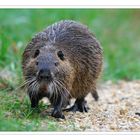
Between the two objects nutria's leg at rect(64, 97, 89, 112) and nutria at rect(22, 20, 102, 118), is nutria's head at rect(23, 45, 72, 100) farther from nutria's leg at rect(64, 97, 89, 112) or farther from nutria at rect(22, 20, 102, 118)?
nutria's leg at rect(64, 97, 89, 112)

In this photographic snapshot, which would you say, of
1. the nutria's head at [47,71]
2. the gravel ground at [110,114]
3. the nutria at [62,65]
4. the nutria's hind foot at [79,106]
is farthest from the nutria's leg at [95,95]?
the nutria's head at [47,71]

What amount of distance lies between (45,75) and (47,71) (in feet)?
0.24

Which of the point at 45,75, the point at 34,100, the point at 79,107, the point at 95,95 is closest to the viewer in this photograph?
the point at 45,75

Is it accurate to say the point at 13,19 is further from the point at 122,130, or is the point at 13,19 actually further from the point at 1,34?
the point at 122,130

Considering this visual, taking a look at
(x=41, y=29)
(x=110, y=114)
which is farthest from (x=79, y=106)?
(x=41, y=29)

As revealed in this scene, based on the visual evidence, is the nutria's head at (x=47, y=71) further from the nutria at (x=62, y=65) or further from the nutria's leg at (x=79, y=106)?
the nutria's leg at (x=79, y=106)

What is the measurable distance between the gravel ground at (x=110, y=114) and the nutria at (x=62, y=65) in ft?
0.93

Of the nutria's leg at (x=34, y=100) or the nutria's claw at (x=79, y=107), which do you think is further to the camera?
the nutria's claw at (x=79, y=107)

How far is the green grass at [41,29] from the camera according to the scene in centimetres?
979

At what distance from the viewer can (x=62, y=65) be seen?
9914 mm

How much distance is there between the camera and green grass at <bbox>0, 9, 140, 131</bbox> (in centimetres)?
979

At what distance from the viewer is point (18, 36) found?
45.9 ft

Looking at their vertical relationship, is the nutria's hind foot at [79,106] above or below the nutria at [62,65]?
below
